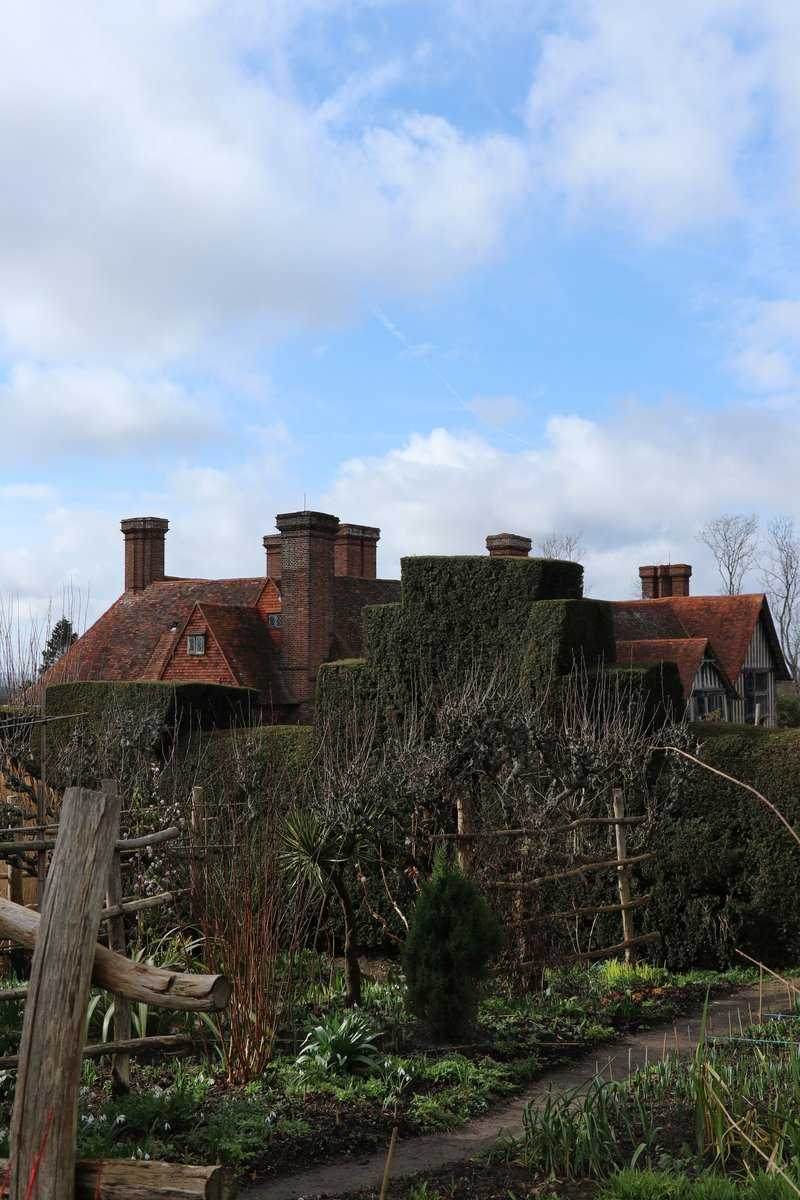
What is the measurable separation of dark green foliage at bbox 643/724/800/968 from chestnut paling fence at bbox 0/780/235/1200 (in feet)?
31.8

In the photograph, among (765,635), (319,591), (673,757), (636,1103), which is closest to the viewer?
(636,1103)

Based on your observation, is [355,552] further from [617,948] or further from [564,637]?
[617,948]

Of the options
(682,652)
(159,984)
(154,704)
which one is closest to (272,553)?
(682,652)

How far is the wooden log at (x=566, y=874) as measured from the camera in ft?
33.1

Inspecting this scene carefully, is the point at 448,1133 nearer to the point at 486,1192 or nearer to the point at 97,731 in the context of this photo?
the point at 486,1192

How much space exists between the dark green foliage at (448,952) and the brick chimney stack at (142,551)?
88.3ft

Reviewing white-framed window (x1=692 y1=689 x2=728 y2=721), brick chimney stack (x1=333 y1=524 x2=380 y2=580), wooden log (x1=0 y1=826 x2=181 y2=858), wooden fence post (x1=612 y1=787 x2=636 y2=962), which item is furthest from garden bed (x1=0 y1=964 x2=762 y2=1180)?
brick chimney stack (x1=333 y1=524 x2=380 y2=580)

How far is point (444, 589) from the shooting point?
16.0 metres

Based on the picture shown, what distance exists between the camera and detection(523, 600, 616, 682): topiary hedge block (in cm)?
1470

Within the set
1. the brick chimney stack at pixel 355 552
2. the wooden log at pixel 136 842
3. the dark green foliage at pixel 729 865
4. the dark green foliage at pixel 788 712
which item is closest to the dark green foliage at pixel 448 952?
the wooden log at pixel 136 842

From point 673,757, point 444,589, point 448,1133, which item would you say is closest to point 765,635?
point 444,589

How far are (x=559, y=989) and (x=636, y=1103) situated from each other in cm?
426

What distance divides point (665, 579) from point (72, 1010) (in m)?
36.7

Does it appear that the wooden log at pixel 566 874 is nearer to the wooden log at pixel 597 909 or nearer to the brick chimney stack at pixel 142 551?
the wooden log at pixel 597 909
